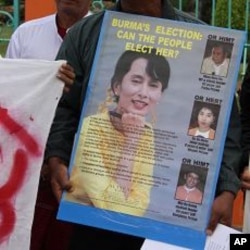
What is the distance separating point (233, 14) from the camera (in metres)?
6.02

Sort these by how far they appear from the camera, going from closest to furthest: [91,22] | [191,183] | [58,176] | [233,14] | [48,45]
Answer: [191,183] < [58,176] < [91,22] < [48,45] < [233,14]

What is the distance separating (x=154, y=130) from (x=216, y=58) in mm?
341

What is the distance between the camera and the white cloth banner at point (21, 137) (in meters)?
2.81

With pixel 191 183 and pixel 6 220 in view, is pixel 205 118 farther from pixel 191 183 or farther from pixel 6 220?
pixel 6 220

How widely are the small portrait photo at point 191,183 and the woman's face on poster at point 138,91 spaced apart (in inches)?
10.2

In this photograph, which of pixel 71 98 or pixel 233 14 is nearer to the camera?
pixel 71 98

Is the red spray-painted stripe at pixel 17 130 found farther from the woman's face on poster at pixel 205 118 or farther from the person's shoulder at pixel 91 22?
the woman's face on poster at pixel 205 118

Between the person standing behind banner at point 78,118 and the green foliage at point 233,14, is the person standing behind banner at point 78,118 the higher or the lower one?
the lower one

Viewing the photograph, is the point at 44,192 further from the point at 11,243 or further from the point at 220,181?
the point at 220,181

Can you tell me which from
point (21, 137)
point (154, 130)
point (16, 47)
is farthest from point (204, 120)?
point (16, 47)

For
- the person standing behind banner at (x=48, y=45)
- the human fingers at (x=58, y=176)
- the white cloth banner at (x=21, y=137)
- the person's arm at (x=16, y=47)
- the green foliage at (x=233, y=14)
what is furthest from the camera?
the green foliage at (x=233, y=14)

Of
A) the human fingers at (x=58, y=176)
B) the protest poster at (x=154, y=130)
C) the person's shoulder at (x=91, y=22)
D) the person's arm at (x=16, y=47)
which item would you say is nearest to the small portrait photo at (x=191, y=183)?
the protest poster at (x=154, y=130)

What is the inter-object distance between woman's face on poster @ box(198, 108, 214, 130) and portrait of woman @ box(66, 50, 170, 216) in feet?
0.55

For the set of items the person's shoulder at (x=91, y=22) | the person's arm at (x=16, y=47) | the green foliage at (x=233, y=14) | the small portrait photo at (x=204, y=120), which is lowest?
the small portrait photo at (x=204, y=120)
